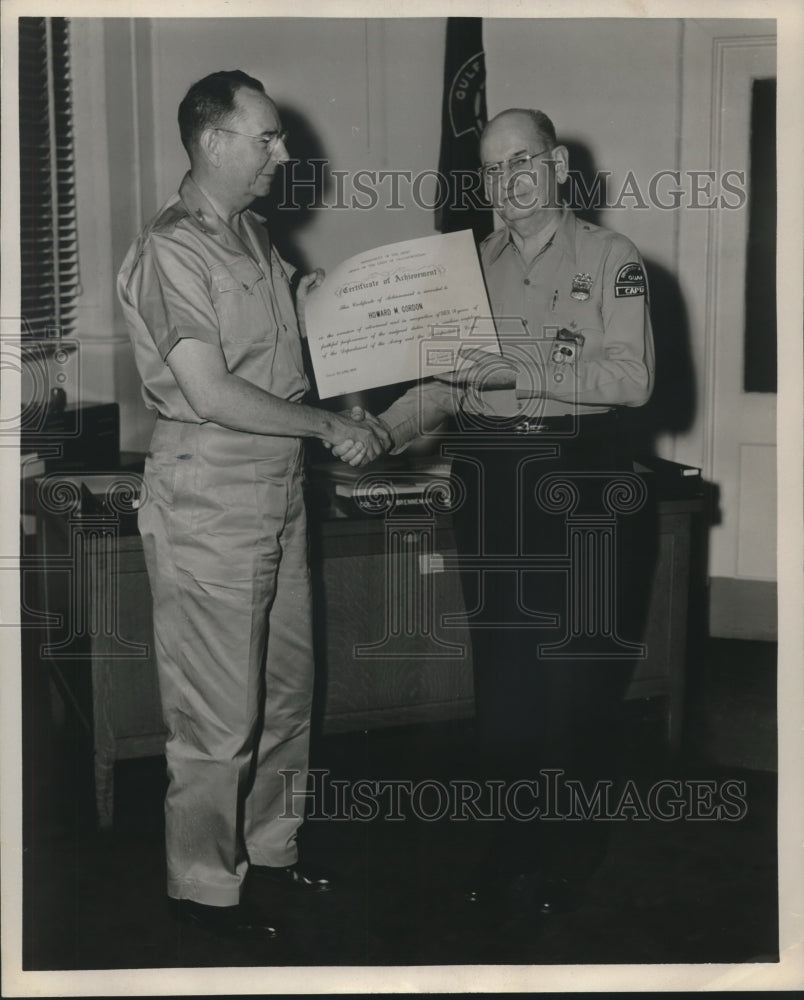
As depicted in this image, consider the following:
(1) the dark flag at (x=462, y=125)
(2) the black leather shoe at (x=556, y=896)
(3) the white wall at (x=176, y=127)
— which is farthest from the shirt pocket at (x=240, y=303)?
(2) the black leather shoe at (x=556, y=896)

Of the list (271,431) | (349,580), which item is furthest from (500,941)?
(271,431)

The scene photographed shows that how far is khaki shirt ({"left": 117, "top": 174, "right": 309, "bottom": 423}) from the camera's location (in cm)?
248

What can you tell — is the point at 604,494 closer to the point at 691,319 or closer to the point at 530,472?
the point at 530,472

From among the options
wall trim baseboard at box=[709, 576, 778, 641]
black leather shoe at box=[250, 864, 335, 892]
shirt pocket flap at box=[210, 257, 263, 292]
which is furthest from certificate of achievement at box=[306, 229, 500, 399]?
wall trim baseboard at box=[709, 576, 778, 641]

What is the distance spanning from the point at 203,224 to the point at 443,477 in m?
0.96

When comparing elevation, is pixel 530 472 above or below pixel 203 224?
below

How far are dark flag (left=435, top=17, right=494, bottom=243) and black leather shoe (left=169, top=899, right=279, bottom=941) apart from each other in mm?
1957

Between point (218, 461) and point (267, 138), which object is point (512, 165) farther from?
point (218, 461)

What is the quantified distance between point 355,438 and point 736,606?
1904 millimetres

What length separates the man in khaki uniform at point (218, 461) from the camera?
2502 millimetres

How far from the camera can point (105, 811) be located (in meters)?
2.99

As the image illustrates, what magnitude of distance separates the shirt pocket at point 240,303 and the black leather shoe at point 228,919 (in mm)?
1256

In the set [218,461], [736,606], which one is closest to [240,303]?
[218,461]

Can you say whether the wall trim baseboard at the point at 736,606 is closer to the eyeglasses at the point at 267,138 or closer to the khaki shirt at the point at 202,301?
the khaki shirt at the point at 202,301
